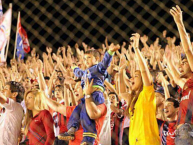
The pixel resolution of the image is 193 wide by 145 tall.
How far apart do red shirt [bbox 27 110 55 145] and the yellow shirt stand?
2.59 feet

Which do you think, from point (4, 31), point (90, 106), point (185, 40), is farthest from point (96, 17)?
point (185, 40)

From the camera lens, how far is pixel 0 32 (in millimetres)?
7836

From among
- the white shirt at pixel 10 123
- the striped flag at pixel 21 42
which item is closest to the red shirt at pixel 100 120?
the white shirt at pixel 10 123

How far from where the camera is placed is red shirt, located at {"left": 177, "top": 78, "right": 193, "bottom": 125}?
10.4ft

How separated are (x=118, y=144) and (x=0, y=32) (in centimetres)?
422

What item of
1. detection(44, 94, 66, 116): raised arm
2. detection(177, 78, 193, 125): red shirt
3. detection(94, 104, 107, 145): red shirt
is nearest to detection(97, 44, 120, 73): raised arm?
detection(94, 104, 107, 145): red shirt

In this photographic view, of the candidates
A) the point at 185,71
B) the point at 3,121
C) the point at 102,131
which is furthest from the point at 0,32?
the point at 185,71

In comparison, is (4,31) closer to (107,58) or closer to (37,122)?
(37,122)

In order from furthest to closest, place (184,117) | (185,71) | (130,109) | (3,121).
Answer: (3,121) → (130,109) → (185,71) → (184,117)

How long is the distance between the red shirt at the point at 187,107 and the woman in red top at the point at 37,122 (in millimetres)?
1318

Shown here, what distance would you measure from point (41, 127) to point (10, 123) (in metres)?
0.31

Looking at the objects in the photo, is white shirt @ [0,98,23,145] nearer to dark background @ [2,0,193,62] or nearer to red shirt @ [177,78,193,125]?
dark background @ [2,0,193,62]

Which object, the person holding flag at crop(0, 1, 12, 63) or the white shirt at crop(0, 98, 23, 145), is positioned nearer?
the white shirt at crop(0, 98, 23, 145)

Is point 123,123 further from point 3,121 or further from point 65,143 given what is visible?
point 3,121
